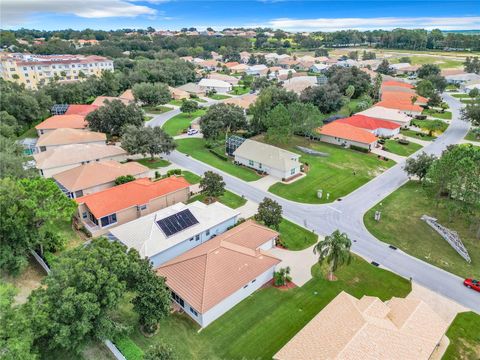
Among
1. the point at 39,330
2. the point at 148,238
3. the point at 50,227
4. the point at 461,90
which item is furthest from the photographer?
the point at 461,90

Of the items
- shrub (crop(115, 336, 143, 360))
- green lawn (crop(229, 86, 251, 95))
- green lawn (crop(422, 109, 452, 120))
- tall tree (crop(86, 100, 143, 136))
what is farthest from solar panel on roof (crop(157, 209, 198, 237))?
green lawn (crop(229, 86, 251, 95))

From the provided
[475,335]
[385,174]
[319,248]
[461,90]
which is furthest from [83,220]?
[461,90]

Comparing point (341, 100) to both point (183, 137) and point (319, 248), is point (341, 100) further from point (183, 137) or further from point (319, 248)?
point (319, 248)

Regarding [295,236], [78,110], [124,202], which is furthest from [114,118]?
[295,236]

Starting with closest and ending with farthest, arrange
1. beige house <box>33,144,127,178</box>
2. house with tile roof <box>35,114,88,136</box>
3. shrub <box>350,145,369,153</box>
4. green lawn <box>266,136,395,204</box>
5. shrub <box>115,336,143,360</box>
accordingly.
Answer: shrub <box>115,336,143,360</box> → green lawn <box>266,136,395,204</box> → beige house <box>33,144,127,178</box> → shrub <box>350,145,369,153</box> → house with tile roof <box>35,114,88,136</box>

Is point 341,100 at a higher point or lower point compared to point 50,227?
higher

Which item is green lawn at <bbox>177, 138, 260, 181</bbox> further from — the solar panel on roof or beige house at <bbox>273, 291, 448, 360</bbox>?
beige house at <bbox>273, 291, 448, 360</bbox>
